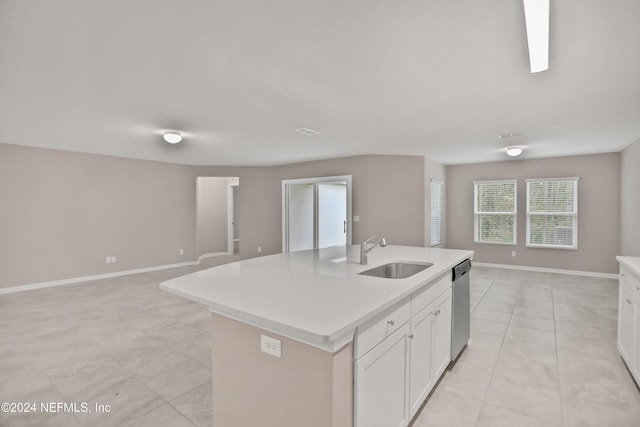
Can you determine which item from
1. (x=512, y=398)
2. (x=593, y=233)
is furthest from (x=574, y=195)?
(x=512, y=398)

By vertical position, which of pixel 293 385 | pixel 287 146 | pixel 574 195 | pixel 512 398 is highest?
pixel 287 146

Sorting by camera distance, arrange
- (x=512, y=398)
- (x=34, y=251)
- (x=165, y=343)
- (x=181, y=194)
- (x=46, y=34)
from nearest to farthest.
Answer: (x=46, y=34)
(x=512, y=398)
(x=165, y=343)
(x=34, y=251)
(x=181, y=194)

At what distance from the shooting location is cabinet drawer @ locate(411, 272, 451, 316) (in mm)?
1795

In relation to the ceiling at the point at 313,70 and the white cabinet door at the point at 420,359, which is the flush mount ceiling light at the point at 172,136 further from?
the white cabinet door at the point at 420,359

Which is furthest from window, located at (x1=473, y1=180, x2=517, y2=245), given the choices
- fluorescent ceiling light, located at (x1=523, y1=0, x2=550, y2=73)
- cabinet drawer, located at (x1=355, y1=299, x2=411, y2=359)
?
cabinet drawer, located at (x1=355, y1=299, x2=411, y2=359)

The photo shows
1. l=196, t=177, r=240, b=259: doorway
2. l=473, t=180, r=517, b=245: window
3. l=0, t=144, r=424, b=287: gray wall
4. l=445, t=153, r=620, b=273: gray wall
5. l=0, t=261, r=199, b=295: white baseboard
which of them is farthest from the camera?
l=196, t=177, r=240, b=259: doorway

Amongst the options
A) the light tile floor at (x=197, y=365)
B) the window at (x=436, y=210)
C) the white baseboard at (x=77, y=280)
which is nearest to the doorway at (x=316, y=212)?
the window at (x=436, y=210)

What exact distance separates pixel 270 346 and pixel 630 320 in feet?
8.99

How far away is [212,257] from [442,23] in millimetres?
7746

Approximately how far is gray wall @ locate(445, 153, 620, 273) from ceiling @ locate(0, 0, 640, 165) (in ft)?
5.17

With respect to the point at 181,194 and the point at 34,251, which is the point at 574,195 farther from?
the point at 34,251

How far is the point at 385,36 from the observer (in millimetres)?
1933

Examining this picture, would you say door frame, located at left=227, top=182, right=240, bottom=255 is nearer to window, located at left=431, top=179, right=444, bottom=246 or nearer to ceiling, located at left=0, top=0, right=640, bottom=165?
ceiling, located at left=0, top=0, right=640, bottom=165

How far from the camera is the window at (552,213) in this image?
6027 millimetres
